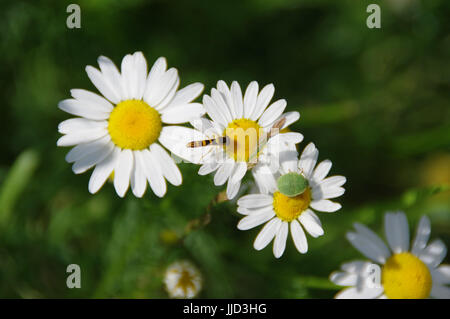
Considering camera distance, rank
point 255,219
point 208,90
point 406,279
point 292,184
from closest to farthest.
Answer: point 292,184, point 255,219, point 406,279, point 208,90

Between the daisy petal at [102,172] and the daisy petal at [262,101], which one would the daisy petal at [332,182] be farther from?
the daisy petal at [102,172]

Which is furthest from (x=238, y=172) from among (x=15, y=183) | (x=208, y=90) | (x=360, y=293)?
(x=15, y=183)

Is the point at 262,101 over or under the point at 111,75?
under

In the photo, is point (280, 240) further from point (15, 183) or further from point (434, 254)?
point (15, 183)

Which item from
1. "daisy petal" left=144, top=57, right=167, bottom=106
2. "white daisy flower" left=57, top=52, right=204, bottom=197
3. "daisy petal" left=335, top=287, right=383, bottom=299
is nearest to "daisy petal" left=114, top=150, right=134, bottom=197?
"white daisy flower" left=57, top=52, right=204, bottom=197

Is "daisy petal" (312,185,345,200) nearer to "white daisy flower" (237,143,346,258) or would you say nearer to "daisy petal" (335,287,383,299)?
"white daisy flower" (237,143,346,258)

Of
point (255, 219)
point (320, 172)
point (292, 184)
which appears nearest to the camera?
point (292, 184)

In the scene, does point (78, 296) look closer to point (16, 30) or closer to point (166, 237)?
point (166, 237)

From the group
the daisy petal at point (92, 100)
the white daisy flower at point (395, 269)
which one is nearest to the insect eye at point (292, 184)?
the white daisy flower at point (395, 269)
